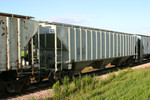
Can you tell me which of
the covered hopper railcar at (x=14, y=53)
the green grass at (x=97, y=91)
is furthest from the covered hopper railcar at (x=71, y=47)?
the green grass at (x=97, y=91)

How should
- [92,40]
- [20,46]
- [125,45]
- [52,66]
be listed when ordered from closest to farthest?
[20,46]
[52,66]
[92,40]
[125,45]

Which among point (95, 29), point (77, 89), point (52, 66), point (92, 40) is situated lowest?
point (77, 89)

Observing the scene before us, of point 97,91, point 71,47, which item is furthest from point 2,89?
point 71,47

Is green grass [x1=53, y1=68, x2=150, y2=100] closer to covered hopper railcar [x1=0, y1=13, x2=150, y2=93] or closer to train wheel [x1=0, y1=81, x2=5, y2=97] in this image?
covered hopper railcar [x1=0, y1=13, x2=150, y2=93]

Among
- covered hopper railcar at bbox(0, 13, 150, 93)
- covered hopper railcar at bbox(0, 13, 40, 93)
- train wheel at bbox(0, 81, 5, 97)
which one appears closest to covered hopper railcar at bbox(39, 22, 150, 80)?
covered hopper railcar at bbox(0, 13, 150, 93)

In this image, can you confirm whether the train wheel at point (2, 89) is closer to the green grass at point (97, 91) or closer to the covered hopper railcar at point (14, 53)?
the covered hopper railcar at point (14, 53)

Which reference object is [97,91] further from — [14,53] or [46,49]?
[46,49]

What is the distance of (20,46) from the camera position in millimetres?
7680

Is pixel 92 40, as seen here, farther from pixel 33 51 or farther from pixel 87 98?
pixel 87 98

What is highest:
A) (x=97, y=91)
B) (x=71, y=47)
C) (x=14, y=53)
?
(x=71, y=47)

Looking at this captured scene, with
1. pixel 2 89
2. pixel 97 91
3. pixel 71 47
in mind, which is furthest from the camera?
pixel 71 47

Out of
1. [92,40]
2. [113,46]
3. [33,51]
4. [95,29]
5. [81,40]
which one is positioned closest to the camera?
[33,51]

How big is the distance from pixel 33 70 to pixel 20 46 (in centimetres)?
149

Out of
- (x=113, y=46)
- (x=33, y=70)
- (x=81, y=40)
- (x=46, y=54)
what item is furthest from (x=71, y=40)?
(x=113, y=46)
